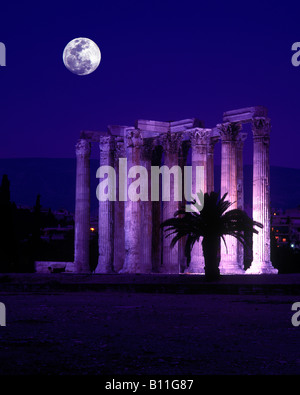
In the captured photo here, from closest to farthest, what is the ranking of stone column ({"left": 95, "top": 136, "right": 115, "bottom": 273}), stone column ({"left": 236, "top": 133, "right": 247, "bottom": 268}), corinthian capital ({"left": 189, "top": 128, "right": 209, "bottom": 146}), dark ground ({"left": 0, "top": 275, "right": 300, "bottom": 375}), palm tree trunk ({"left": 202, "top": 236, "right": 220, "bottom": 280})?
dark ground ({"left": 0, "top": 275, "right": 300, "bottom": 375})
palm tree trunk ({"left": 202, "top": 236, "right": 220, "bottom": 280})
stone column ({"left": 236, "top": 133, "right": 247, "bottom": 268})
corinthian capital ({"left": 189, "top": 128, "right": 209, "bottom": 146})
stone column ({"left": 95, "top": 136, "right": 115, "bottom": 273})

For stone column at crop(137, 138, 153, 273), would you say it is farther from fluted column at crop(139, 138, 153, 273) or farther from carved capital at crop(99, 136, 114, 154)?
carved capital at crop(99, 136, 114, 154)

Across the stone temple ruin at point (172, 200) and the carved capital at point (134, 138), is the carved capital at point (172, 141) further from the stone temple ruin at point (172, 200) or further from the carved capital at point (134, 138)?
the carved capital at point (134, 138)

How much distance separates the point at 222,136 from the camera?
4000cm

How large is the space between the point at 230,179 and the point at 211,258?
25.7 feet

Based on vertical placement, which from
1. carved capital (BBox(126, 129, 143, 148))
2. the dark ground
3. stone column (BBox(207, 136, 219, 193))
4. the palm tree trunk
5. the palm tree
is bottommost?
the dark ground

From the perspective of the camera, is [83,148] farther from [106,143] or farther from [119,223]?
[119,223]

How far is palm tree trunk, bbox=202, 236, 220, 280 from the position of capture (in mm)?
32625

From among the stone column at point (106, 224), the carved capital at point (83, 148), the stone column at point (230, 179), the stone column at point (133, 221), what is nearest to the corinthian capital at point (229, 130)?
the stone column at point (230, 179)

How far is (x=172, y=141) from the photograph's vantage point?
144 ft

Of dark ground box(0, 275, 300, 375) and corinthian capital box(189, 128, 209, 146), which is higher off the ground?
corinthian capital box(189, 128, 209, 146)

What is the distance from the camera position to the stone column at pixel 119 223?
46.0 m

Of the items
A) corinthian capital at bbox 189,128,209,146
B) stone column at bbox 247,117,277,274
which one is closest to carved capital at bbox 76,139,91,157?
corinthian capital at bbox 189,128,209,146

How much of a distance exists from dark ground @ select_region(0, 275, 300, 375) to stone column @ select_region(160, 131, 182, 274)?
2221 cm
